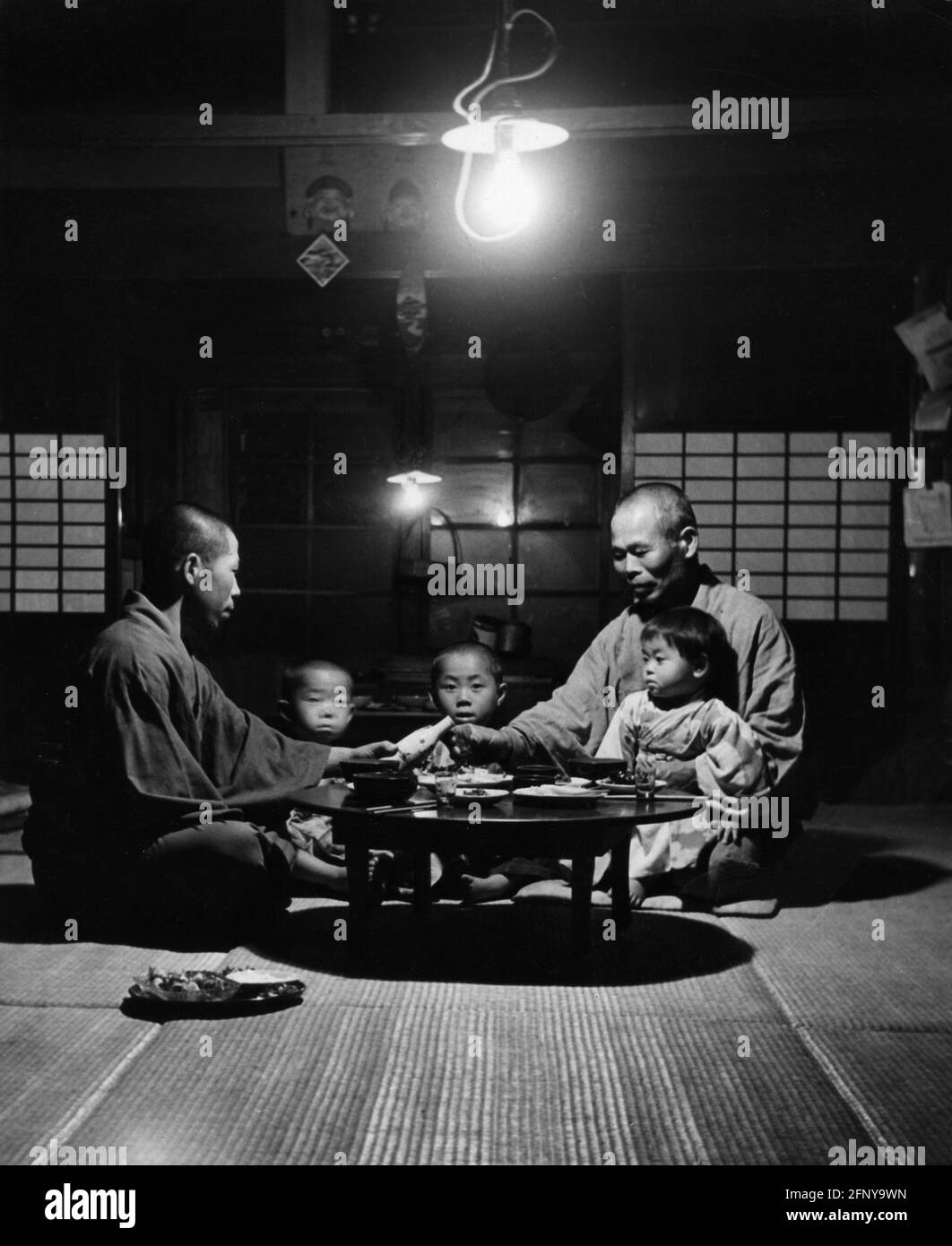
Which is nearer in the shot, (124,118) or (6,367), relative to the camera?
(124,118)

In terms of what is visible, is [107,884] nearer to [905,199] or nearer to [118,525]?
[118,525]

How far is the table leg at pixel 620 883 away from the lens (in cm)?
425

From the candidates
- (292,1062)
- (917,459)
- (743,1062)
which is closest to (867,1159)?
(743,1062)

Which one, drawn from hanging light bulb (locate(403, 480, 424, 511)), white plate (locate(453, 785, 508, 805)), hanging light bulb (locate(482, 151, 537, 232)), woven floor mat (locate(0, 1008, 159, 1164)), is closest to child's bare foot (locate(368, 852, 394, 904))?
white plate (locate(453, 785, 508, 805))

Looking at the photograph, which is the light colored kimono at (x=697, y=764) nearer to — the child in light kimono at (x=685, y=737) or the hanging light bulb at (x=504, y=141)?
the child in light kimono at (x=685, y=737)

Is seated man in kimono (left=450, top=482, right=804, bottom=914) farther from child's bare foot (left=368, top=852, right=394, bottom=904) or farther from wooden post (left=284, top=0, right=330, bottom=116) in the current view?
wooden post (left=284, top=0, right=330, bottom=116)

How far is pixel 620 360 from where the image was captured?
7.87 meters

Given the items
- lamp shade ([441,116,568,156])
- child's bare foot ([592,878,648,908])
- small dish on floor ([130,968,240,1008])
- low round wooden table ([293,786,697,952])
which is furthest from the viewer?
lamp shade ([441,116,568,156])

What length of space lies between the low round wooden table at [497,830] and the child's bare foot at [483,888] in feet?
2.63

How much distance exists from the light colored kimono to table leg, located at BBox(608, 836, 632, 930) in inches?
16.9

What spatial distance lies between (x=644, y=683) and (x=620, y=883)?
128 centimetres

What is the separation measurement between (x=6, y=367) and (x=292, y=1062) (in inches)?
242

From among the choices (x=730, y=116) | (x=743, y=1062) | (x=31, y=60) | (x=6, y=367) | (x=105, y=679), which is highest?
(x=31, y=60)

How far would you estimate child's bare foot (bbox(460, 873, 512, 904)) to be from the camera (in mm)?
4695
